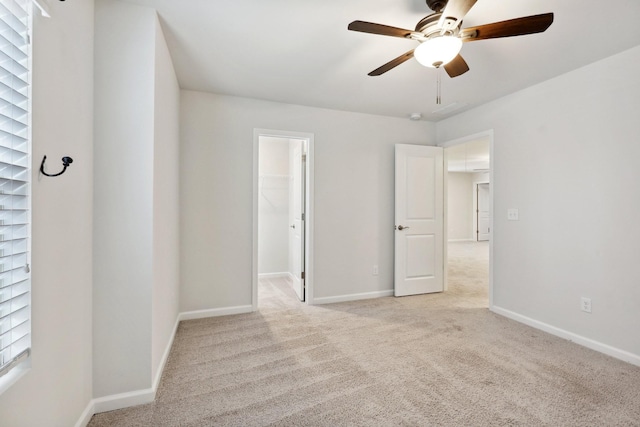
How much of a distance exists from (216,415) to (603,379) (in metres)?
2.59

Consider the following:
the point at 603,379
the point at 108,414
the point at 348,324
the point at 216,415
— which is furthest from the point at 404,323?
the point at 108,414

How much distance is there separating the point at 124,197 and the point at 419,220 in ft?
11.2

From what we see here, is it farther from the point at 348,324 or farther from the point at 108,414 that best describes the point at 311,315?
the point at 108,414

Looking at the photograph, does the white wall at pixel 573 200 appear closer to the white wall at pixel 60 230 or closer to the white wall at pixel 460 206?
the white wall at pixel 60 230

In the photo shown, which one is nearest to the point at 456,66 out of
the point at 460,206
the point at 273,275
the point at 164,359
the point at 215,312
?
the point at 164,359

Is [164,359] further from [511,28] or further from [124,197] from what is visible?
[511,28]

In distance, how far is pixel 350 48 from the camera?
7.48 ft

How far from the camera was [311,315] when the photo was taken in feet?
10.7

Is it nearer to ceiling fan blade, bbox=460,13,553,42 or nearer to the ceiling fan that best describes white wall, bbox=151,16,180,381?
the ceiling fan

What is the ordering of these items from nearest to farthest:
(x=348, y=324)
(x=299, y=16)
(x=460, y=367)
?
(x=299, y=16) → (x=460, y=367) → (x=348, y=324)

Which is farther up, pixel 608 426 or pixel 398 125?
pixel 398 125

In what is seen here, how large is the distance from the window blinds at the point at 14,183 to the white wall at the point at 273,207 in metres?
3.91

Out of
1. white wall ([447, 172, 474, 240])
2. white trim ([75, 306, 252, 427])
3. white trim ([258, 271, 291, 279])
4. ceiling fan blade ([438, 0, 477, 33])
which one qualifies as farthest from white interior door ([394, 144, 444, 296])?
white wall ([447, 172, 474, 240])

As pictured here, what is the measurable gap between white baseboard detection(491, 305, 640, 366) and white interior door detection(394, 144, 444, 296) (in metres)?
0.93
